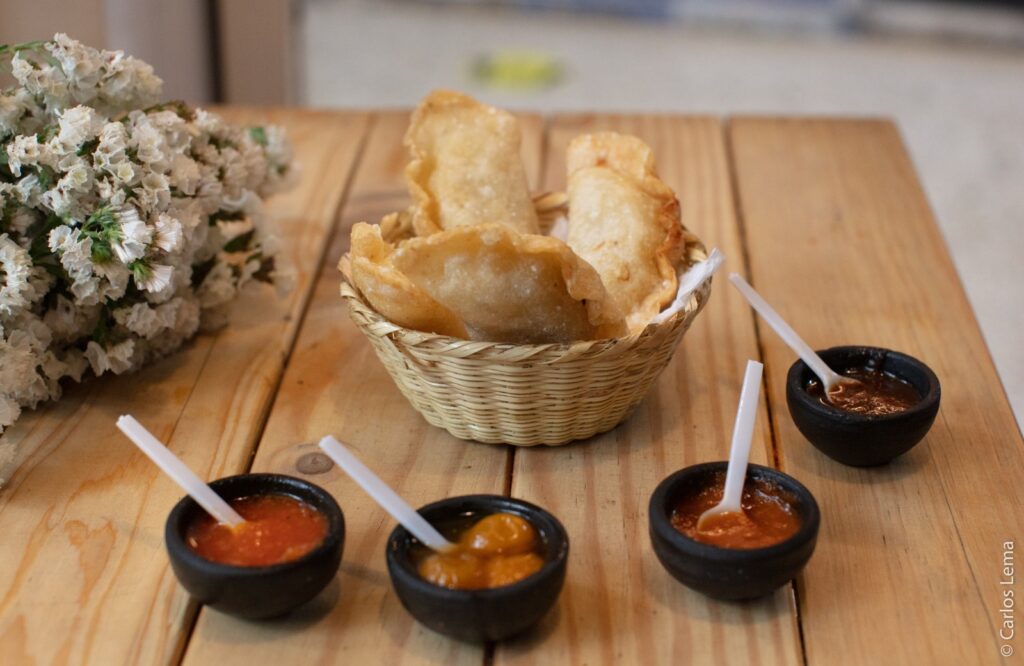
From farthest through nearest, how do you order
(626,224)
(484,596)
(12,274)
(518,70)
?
(518,70)
(626,224)
(12,274)
(484,596)

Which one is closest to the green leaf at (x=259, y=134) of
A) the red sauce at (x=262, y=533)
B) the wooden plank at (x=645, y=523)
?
the wooden plank at (x=645, y=523)

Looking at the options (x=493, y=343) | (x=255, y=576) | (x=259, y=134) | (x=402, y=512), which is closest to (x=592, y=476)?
(x=493, y=343)

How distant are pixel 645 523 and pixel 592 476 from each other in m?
0.10

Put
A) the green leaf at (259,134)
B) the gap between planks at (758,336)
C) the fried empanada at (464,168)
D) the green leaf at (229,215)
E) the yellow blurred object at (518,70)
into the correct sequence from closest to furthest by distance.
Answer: the gap between planks at (758,336)
the fried empanada at (464,168)
the green leaf at (229,215)
the green leaf at (259,134)
the yellow blurred object at (518,70)

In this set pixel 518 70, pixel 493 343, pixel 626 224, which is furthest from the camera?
pixel 518 70

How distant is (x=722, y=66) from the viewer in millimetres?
4961

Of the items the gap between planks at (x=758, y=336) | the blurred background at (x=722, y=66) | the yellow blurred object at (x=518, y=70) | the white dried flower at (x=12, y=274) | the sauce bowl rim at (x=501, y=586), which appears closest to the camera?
the sauce bowl rim at (x=501, y=586)

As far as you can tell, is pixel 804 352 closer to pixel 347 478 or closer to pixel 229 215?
pixel 347 478

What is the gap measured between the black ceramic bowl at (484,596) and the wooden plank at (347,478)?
47 mm

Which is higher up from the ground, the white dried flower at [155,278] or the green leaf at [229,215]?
the white dried flower at [155,278]

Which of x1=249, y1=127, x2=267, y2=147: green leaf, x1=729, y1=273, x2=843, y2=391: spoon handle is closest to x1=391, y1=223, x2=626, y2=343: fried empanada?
x1=729, y1=273, x2=843, y2=391: spoon handle

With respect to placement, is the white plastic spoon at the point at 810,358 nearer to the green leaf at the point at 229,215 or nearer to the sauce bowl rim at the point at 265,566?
the sauce bowl rim at the point at 265,566

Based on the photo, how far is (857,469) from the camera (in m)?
1.32

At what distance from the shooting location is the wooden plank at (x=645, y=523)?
106 centimetres
